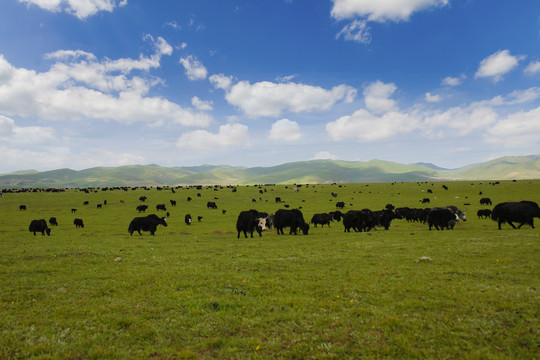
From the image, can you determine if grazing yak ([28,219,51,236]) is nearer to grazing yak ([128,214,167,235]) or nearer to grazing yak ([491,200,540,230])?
grazing yak ([128,214,167,235])

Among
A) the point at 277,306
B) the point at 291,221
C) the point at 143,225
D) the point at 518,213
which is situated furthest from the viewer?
the point at 143,225

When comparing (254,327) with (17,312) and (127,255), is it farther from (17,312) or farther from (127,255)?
(127,255)

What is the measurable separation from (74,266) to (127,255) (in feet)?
11.0

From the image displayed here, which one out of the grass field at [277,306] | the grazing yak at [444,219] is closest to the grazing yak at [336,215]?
the grazing yak at [444,219]

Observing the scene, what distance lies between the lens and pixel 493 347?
5.90 meters

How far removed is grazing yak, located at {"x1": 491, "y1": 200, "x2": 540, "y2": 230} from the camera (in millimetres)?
23772

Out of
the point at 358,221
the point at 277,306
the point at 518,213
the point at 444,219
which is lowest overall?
the point at 277,306

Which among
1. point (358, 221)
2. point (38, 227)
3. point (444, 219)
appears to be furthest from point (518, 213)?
point (38, 227)

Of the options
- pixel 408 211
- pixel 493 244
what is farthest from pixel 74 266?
pixel 408 211

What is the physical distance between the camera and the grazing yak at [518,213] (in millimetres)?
23772

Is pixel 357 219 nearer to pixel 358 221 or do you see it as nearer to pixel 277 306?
pixel 358 221

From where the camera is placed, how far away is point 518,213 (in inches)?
953

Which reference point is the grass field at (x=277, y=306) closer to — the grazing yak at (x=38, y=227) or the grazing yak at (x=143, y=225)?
the grazing yak at (x=143, y=225)

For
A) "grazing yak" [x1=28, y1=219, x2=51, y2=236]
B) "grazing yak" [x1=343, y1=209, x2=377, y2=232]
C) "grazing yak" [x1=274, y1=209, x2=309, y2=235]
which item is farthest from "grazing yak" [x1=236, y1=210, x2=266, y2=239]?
"grazing yak" [x1=28, y1=219, x2=51, y2=236]
